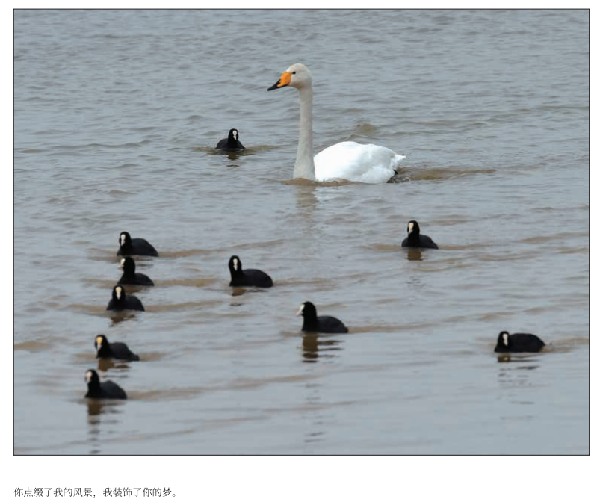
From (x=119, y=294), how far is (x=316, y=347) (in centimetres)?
216

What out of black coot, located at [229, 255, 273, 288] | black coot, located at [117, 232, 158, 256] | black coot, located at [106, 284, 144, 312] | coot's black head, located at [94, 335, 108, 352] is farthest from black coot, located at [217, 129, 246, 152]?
coot's black head, located at [94, 335, 108, 352]

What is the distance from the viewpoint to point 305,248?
1576 cm


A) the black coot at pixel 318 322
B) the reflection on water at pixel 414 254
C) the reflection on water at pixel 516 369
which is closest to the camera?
the reflection on water at pixel 516 369

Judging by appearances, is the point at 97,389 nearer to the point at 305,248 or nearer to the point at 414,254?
the point at 414,254

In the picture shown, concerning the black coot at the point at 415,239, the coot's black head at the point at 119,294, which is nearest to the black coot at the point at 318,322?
the coot's black head at the point at 119,294

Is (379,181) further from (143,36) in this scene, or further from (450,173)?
(143,36)

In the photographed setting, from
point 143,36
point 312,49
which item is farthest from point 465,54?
point 143,36

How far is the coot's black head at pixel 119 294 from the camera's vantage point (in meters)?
12.9

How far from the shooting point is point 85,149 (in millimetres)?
22641

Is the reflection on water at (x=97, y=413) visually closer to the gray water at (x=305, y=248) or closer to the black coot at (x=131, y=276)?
the gray water at (x=305, y=248)

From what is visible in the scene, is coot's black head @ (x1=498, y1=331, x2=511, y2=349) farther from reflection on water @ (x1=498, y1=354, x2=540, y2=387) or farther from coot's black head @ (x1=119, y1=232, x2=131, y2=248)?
coot's black head @ (x1=119, y1=232, x2=131, y2=248)

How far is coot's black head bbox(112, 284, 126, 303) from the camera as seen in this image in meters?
12.9

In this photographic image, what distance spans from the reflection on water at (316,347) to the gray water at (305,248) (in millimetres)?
26

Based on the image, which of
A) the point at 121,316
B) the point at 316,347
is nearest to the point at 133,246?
the point at 121,316
